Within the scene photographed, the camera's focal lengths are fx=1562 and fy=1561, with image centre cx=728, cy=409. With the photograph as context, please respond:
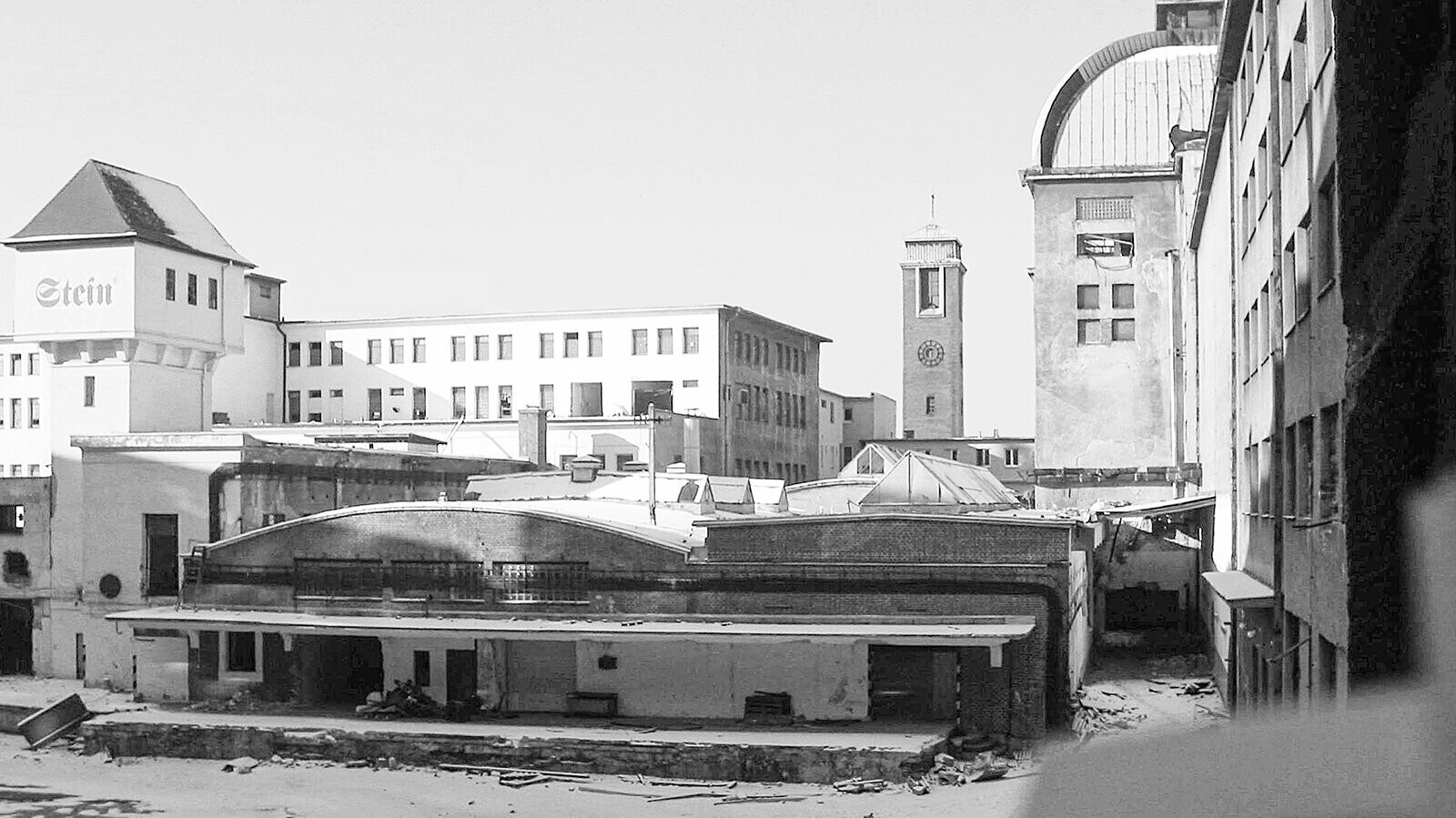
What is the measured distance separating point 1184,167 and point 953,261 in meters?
48.7

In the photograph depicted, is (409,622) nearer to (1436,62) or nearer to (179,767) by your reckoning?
(179,767)

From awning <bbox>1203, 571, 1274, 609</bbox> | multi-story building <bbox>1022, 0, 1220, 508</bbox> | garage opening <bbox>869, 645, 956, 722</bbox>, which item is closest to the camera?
awning <bbox>1203, 571, 1274, 609</bbox>

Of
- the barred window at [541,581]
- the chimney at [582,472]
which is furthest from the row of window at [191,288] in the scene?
the barred window at [541,581]

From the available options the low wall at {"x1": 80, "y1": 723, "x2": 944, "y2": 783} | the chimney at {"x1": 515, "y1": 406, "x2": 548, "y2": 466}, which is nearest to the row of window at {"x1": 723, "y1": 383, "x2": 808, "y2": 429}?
the chimney at {"x1": 515, "y1": 406, "x2": 548, "y2": 466}

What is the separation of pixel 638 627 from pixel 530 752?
3226mm

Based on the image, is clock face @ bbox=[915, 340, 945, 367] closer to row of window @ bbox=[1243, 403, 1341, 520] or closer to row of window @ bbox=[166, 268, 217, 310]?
row of window @ bbox=[166, 268, 217, 310]

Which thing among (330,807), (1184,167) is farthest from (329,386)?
(330,807)

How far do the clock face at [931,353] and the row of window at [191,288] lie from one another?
2060 inches

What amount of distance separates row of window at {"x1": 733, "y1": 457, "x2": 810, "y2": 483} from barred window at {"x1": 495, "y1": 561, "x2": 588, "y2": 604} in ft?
121

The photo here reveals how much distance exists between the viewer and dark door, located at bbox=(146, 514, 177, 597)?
3969 cm

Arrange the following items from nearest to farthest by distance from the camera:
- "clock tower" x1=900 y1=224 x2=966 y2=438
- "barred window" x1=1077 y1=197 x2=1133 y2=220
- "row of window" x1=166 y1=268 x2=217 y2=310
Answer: "row of window" x1=166 y1=268 x2=217 y2=310 → "barred window" x1=1077 y1=197 x2=1133 y2=220 → "clock tower" x1=900 y1=224 x2=966 y2=438

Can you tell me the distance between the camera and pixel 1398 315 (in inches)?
121

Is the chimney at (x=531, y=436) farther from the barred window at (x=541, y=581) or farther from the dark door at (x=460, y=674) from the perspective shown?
the barred window at (x=541, y=581)

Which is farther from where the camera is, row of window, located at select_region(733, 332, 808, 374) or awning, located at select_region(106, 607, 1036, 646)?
row of window, located at select_region(733, 332, 808, 374)
